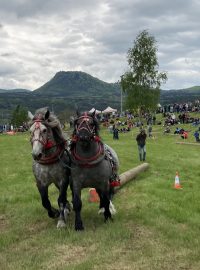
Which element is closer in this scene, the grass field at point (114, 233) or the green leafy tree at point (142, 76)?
the grass field at point (114, 233)

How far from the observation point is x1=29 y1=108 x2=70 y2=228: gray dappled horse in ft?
31.1

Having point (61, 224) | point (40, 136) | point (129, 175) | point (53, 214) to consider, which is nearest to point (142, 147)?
point (129, 175)

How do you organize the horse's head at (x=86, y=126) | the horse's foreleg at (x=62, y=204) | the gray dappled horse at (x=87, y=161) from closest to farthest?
the horse's head at (x=86, y=126), the gray dappled horse at (x=87, y=161), the horse's foreleg at (x=62, y=204)

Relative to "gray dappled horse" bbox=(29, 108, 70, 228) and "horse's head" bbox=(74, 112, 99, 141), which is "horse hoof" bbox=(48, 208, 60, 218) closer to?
"gray dappled horse" bbox=(29, 108, 70, 228)

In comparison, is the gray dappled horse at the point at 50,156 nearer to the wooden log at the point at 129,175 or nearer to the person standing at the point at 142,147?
the wooden log at the point at 129,175

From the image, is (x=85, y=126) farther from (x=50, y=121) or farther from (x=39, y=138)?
(x=39, y=138)

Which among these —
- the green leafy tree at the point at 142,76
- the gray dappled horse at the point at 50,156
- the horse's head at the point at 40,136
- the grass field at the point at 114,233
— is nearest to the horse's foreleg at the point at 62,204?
the gray dappled horse at the point at 50,156

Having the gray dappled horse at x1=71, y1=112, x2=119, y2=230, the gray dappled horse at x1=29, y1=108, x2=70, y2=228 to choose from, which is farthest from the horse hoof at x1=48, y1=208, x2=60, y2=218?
the gray dappled horse at x1=71, y1=112, x2=119, y2=230

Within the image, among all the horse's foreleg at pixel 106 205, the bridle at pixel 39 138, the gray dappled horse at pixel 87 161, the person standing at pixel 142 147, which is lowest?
the person standing at pixel 142 147

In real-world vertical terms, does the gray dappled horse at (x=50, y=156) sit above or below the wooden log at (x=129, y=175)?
above

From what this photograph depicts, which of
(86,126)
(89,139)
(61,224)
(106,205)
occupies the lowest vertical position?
(61,224)

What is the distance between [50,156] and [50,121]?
0.84 m

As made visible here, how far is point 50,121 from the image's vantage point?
9.79m

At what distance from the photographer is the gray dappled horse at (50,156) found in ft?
31.1
